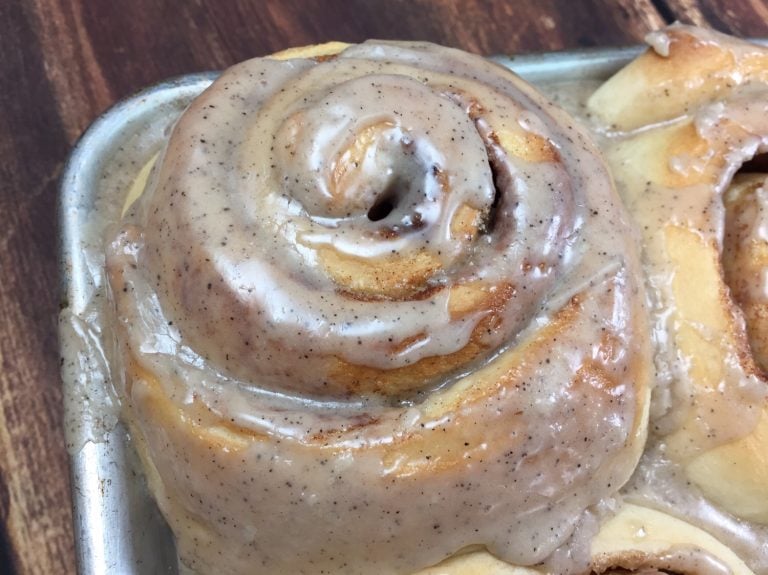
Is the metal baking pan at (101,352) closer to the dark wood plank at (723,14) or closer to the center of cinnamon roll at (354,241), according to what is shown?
the center of cinnamon roll at (354,241)

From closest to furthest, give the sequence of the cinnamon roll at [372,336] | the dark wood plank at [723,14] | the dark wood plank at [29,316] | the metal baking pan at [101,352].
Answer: the cinnamon roll at [372,336] → the metal baking pan at [101,352] → the dark wood plank at [29,316] → the dark wood plank at [723,14]

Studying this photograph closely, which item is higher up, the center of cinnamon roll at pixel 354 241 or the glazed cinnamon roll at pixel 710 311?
the center of cinnamon roll at pixel 354 241

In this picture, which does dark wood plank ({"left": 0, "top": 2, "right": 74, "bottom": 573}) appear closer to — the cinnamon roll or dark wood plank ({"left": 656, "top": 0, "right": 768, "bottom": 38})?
the cinnamon roll

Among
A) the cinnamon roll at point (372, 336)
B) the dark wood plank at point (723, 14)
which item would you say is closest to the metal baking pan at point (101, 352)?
the cinnamon roll at point (372, 336)

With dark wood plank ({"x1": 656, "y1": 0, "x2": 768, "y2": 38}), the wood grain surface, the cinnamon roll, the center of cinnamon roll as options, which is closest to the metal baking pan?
the cinnamon roll

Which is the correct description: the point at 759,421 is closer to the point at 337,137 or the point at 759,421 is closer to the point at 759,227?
the point at 759,227

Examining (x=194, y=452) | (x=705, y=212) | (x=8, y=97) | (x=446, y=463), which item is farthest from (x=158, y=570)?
(x=8, y=97)

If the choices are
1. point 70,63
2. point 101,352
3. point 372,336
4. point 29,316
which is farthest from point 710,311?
point 70,63
